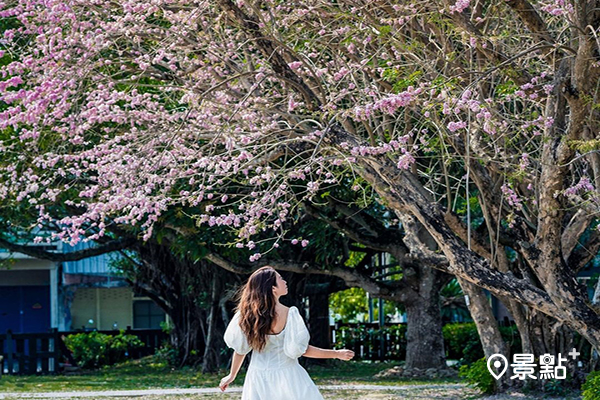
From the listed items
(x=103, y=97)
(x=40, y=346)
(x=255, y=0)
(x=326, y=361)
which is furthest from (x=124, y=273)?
(x=255, y=0)

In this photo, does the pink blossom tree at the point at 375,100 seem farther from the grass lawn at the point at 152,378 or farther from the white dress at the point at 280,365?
the grass lawn at the point at 152,378

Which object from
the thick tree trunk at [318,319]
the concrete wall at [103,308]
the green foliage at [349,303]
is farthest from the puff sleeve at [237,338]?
the concrete wall at [103,308]

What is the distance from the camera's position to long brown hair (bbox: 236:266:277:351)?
744cm

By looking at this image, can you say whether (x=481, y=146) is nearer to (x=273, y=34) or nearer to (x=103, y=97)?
(x=273, y=34)

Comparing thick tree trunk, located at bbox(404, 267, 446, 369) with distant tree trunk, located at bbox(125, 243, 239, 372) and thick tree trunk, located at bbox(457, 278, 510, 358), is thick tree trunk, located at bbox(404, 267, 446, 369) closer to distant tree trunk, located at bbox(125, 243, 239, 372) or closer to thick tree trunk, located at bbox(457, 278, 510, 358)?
distant tree trunk, located at bbox(125, 243, 239, 372)

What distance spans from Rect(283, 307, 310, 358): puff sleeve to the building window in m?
25.2

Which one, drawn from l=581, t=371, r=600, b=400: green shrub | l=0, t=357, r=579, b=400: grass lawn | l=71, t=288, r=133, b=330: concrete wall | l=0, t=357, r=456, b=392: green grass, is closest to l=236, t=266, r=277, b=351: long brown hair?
l=581, t=371, r=600, b=400: green shrub

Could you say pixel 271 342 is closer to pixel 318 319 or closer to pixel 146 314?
pixel 318 319

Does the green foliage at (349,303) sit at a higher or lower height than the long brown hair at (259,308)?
higher

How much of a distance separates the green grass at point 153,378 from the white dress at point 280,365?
9449 mm

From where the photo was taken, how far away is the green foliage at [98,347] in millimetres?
23578

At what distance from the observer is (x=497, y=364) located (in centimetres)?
1356

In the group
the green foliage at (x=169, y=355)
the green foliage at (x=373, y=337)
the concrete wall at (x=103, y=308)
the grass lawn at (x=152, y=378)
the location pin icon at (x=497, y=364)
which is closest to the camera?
the location pin icon at (x=497, y=364)

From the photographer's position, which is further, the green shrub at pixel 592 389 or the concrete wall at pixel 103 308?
the concrete wall at pixel 103 308
